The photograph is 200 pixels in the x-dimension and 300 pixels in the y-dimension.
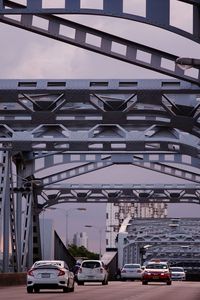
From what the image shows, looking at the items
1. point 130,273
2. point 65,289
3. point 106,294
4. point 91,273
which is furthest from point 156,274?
point 106,294

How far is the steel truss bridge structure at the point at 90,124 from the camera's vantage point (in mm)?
18891

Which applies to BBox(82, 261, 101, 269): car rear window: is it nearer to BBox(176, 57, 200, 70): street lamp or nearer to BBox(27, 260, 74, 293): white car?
BBox(27, 260, 74, 293): white car

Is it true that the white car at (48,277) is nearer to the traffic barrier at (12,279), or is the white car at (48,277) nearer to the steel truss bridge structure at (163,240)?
the traffic barrier at (12,279)

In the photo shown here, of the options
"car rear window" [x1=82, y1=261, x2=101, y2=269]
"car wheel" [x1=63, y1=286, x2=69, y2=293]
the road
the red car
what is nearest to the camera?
the road

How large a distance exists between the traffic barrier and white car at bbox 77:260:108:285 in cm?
322

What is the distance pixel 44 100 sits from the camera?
3469 cm

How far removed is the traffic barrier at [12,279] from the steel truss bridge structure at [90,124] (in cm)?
425

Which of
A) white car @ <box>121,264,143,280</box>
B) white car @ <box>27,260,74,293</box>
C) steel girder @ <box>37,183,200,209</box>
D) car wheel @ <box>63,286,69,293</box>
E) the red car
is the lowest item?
white car @ <box>121,264,143,280</box>

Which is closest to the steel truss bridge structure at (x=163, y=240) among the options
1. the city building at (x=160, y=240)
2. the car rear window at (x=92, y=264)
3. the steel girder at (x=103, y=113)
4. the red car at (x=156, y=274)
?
the city building at (x=160, y=240)

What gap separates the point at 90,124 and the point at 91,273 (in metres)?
15.2

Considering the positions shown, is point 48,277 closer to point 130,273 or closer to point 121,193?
point 121,193

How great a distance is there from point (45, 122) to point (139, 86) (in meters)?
5.71

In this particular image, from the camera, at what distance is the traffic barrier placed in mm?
46159

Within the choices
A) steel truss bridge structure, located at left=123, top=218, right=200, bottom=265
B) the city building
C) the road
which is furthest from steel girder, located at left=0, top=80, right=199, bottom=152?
steel truss bridge structure, located at left=123, top=218, right=200, bottom=265
